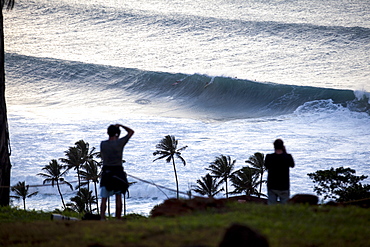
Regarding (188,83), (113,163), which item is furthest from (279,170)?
(188,83)

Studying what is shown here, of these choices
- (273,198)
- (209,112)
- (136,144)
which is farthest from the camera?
(209,112)

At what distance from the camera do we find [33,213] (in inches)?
427

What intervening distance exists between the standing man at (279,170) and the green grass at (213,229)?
0.98 metres

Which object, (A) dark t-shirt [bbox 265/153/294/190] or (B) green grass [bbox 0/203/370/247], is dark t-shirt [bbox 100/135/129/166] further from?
(A) dark t-shirt [bbox 265/153/294/190]

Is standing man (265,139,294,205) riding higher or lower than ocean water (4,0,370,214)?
lower

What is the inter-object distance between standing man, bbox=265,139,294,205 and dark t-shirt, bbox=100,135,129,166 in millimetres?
2464

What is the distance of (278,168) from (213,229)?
269 cm

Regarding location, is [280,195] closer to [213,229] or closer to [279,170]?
[279,170]

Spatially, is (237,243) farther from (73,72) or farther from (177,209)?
(73,72)

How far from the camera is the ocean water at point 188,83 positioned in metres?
34.2

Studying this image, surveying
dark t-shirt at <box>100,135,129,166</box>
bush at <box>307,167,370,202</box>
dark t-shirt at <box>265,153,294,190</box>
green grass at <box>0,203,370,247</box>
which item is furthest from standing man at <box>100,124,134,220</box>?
bush at <box>307,167,370,202</box>

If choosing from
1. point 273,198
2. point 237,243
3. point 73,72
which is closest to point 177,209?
point 273,198

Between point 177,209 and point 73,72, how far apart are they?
207 feet

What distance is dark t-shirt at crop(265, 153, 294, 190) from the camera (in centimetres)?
833
